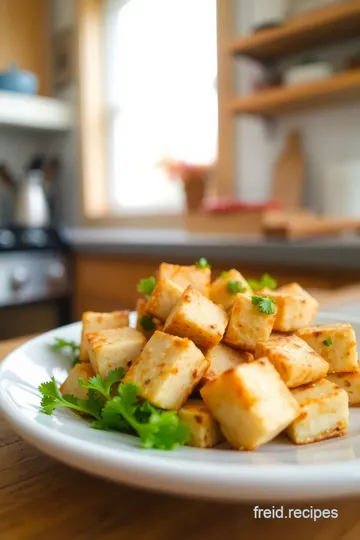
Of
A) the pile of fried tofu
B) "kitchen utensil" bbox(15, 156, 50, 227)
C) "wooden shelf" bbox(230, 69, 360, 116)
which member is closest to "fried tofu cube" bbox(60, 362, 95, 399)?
the pile of fried tofu

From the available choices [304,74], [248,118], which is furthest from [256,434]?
[248,118]

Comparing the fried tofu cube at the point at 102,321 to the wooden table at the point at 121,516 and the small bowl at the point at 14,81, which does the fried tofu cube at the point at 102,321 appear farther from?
the small bowl at the point at 14,81

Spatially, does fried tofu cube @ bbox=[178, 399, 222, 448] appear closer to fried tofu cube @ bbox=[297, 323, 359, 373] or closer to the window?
fried tofu cube @ bbox=[297, 323, 359, 373]

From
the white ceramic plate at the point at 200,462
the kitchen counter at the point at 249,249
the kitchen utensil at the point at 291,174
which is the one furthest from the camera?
the kitchen utensil at the point at 291,174

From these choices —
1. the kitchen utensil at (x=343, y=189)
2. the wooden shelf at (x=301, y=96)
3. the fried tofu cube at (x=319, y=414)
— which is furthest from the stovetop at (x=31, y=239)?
the fried tofu cube at (x=319, y=414)

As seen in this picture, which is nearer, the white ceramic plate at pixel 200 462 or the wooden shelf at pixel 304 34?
the white ceramic plate at pixel 200 462

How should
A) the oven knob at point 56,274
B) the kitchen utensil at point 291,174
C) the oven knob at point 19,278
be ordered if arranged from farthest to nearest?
the oven knob at point 56,274 < the oven knob at point 19,278 < the kitchen utensil at point 291,174
